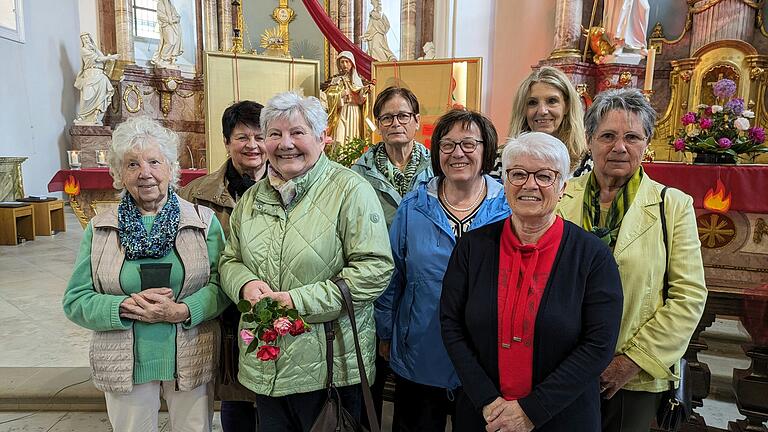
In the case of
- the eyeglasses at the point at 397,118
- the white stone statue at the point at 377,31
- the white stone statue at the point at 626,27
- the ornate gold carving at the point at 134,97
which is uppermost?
the white stone statue at the point at 377,31

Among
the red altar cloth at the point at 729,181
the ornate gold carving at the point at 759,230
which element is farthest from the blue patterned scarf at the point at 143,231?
the ornate gold carving at the point at 759,230

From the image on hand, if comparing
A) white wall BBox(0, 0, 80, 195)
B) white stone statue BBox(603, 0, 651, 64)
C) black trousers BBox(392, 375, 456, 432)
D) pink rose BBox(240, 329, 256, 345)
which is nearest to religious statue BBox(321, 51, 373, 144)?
black trousers BBox(392, 375, 456, 432)

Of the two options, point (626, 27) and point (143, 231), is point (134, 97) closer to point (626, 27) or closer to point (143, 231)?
point (626, 27)

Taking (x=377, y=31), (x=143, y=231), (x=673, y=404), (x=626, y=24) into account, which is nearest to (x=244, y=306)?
(x=143, y=231)

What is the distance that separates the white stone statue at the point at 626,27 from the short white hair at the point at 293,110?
5.75 m

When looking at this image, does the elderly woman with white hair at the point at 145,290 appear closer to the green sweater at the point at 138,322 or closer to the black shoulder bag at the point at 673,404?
the green sweater at the point at 138,322

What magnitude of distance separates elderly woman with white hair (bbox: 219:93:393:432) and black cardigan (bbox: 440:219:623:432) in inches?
13.5

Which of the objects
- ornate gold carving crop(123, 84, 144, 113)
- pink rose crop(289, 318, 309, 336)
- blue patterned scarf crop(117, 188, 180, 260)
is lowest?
pink rose crop(289, 318, 309, 336)

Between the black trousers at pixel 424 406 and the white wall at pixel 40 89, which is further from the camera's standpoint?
the white wall at pixel 40 89

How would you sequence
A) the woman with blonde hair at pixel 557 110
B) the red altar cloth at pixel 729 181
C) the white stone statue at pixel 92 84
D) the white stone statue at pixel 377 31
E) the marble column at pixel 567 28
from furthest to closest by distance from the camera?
the white stone statue at pixel 92 84, the white stone statue at pixel 377 31, the marble column at pixel 567 28, the red altar cloth at pixel 729 181, the woman with blonde hair at pixel 557 110

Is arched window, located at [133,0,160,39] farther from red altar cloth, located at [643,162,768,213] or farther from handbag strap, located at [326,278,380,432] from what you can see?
handbag strap, located at [326,278,380,432]

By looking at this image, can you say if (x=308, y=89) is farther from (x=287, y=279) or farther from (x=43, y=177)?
(x=43, y=177)

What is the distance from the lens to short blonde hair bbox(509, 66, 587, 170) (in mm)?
1990

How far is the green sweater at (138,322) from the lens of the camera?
1.64 m
